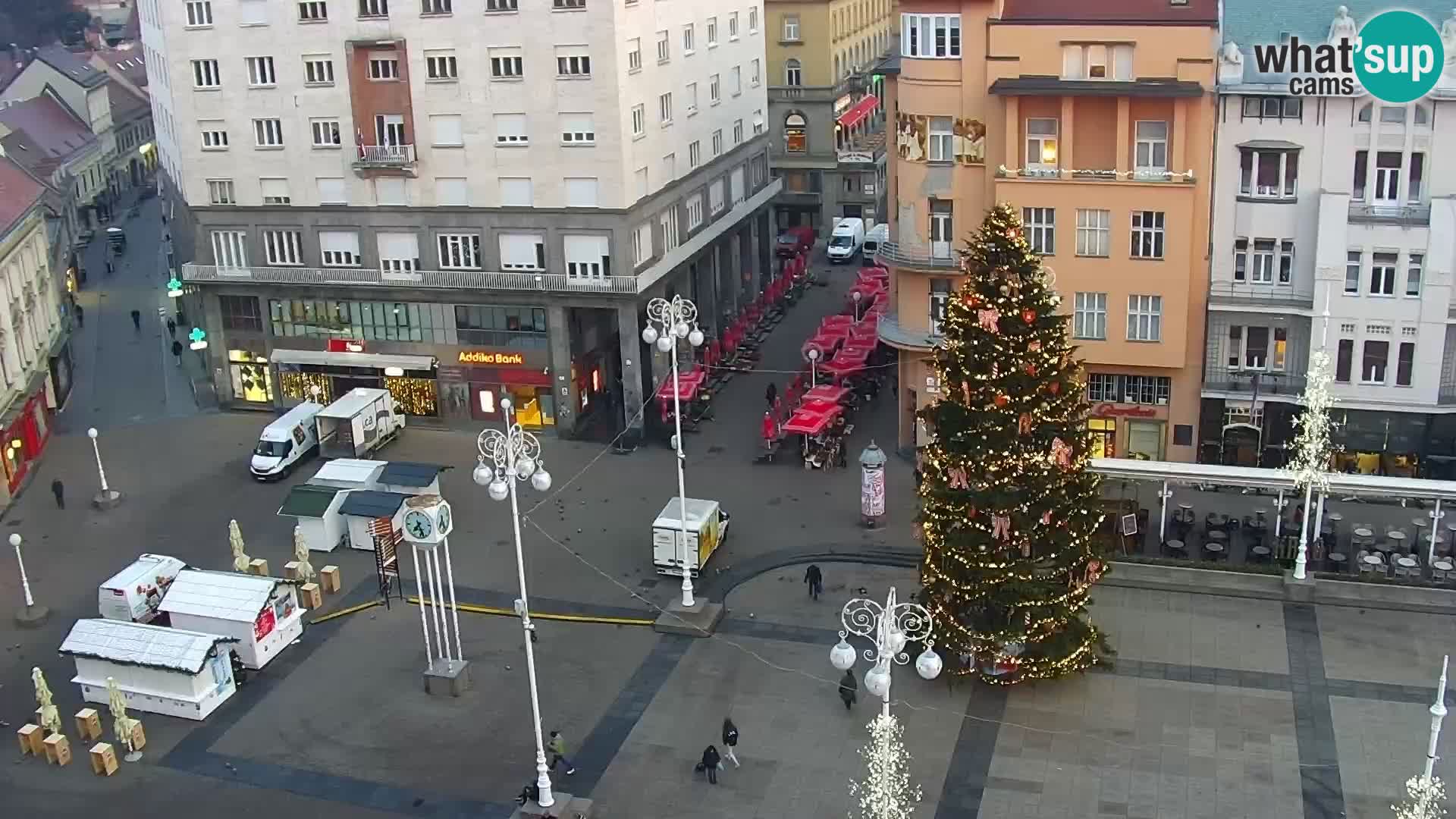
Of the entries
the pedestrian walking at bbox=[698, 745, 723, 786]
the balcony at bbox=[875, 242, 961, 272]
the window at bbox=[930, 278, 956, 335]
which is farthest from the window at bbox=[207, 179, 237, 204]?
the pedestrian walking at bbox=[698, 745, 723, 786]

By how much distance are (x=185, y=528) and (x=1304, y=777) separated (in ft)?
130

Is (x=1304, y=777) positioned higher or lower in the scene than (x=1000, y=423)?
lower

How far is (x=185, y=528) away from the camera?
2141 inches

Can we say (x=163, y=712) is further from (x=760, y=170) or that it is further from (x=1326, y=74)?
(x=760, y=170)

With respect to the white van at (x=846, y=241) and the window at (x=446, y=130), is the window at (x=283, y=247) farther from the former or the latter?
the white van at (x=846, y=241)

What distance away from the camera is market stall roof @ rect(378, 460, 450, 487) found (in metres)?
52.7

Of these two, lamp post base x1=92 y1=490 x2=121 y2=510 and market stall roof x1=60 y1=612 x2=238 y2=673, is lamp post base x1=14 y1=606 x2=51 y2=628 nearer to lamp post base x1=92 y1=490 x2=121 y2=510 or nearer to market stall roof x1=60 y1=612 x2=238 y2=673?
market stall roof x1=60 y1=612 x2=238 y2=673

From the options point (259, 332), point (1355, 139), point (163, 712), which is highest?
point (1355, 139)

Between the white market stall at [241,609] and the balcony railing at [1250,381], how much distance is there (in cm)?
3261

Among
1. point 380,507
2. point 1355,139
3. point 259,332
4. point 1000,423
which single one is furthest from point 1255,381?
point 259,332

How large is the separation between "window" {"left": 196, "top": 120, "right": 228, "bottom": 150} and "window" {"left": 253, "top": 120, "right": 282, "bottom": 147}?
155 cm

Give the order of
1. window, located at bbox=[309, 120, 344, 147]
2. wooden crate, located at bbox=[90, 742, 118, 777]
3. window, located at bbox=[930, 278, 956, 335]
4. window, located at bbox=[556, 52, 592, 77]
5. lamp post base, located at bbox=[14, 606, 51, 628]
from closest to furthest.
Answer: wooden crate, located at bbox=[90, 742, 118, 777]
lamp post base, located at bbox=[14, 606, 51, 628]
window, located at bbox=[930, 278, 956, 335]
window, located at bbox=[556, 52, 592, 77]
window, located at bbox=[309, 120, 344, 147]

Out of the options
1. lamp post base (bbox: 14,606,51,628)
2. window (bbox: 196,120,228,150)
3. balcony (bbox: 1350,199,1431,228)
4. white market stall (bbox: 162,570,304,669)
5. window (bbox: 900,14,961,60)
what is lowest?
lamp post base (bbox: 14,606,51,628)

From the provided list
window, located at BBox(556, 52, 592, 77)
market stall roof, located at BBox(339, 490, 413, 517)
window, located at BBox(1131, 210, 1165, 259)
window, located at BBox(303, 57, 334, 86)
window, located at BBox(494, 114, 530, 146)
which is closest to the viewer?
market stall roof, located at BBox(339, 490, 413, 517)
